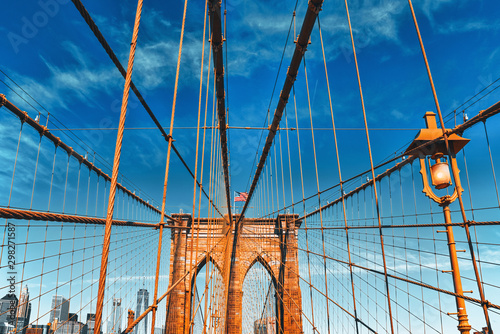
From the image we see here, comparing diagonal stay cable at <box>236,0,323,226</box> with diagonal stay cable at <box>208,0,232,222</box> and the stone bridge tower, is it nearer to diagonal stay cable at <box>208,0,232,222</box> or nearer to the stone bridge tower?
diagonal stay cable at <box>208,0,232,222</box>

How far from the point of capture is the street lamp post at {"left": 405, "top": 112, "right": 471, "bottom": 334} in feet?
10.7

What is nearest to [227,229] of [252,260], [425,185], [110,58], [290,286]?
[252,260]

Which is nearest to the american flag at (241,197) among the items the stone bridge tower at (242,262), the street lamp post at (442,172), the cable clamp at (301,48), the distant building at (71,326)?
the stone bridge tower at (242,262)

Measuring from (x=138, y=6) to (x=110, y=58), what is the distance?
1.23 feet

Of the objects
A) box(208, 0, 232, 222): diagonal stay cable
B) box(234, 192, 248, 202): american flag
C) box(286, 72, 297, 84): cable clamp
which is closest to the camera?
box(208, 0, 232, 222): diagonal stay cable

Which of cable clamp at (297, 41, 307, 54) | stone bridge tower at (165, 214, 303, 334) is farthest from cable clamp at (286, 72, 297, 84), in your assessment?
stone bridge tower at (165, 214, 303, 334)

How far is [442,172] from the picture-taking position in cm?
362

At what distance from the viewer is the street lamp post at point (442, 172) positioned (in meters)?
3.26

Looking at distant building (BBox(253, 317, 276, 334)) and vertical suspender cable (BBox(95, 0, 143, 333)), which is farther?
distant building (BBox(253, 317, 276, 334))

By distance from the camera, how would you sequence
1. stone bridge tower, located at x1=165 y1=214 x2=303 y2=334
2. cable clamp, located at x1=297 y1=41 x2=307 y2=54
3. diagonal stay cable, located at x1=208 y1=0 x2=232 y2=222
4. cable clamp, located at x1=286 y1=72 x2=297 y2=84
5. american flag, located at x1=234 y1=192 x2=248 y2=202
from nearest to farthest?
diagonal stay cable, located at x1=208 y1=0 x2=232 y2=222
cable clamp, located at x1=297 y1=41 x2=307 y2=54
cable clamp, located at x1=286 y1=72 x2=297 y2=84
stone bridge tower, located at x1=165 y1=214 x2=303 y2=334
american flag, located at x1=234 y1=192 x2=248 y2=202

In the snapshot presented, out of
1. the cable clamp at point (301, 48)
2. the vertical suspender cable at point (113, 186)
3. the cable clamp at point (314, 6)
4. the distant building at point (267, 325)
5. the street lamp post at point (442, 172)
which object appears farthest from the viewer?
the distant building at point (267, 325)

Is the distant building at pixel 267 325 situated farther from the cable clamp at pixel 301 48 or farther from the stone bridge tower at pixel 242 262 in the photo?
the cable clamp at pixel 301 48

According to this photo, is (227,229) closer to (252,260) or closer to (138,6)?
(252,260)

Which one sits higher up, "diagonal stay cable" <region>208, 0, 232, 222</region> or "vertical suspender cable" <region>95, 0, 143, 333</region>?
"diagonal stay cable" <region>208, 0, 232, 222</region>
